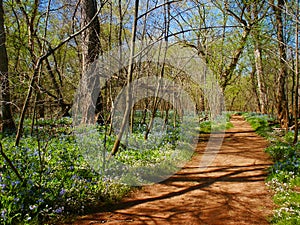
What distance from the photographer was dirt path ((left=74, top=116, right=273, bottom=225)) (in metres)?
3.61

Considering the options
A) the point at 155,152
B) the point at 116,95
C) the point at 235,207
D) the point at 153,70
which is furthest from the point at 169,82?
the point at 235,207

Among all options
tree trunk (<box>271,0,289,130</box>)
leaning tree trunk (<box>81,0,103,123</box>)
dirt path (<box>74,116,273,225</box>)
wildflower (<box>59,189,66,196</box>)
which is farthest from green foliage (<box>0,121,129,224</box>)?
tree trunk (<box>271,0,289,130</box>)

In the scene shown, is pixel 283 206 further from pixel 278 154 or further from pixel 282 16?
pixel 282 16

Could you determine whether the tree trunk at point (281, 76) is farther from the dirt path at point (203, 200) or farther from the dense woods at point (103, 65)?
the dirt path at point (203, 200)

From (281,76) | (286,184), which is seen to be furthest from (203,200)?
(281,76)

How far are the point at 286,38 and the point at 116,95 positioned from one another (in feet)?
26.5

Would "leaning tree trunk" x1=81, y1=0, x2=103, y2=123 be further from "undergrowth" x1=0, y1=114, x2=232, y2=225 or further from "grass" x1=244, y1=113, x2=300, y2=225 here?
"grass" x1=244, y1=113, x2=300, y2=225

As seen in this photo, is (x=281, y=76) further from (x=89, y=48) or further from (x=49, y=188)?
(x=49, y=188)

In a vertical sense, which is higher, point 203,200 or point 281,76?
point 281,76

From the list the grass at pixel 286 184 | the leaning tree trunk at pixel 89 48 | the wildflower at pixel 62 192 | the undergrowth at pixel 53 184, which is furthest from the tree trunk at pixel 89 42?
the grass at pixel 286 184

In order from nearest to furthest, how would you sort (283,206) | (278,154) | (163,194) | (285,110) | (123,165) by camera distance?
(283,206) < (163,194) < (123,165) < (278,154) < (285,110)

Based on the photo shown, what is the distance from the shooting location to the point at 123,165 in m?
5.55

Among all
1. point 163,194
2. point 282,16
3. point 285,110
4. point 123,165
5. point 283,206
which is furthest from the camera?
point 285,110

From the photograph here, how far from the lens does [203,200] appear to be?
4.30m
